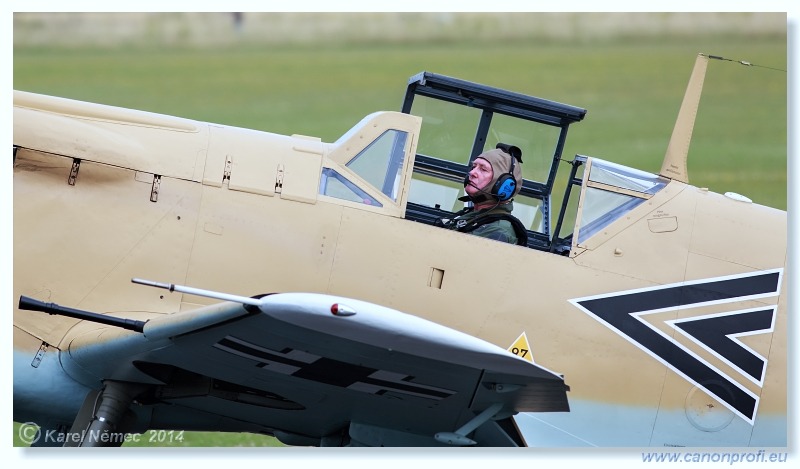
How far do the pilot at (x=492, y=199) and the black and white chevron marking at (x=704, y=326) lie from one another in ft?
1.59

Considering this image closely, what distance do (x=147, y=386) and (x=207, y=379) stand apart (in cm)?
28

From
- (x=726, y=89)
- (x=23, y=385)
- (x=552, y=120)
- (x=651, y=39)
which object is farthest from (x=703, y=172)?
(x=23, y=385)

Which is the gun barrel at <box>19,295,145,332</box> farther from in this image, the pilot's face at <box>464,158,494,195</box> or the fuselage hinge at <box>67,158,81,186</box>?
the pilot's face at <box>464,158,494,195</box>

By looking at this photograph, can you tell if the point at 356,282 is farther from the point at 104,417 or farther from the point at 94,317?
the point at 104,417

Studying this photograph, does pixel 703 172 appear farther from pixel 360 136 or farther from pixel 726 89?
pixel 360 136

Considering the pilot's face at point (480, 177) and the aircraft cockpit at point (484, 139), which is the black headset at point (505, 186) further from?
the aircraft cockpit at point (484, 139)

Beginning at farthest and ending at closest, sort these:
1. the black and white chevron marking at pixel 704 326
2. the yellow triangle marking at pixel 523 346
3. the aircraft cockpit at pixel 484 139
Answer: the aircraft cockpit at pixel 484 139 → the black and white chevron marking at pixel 704 326 → the yellow triangle marking at pixel 523 346

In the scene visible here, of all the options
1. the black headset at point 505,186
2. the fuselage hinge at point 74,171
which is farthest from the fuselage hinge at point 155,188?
the black headset at point 505,186

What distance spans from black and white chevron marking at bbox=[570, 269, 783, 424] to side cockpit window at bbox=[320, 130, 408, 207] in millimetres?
Result: 1038

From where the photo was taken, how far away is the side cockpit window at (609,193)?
206 inches

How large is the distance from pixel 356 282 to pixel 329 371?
1.85ft

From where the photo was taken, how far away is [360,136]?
5.20 meters

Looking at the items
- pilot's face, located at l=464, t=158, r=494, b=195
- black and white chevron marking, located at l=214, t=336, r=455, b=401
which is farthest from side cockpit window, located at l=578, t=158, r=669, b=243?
black and white chevron marking, located at l=214, t=336, r=455, b=401

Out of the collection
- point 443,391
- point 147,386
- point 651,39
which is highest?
point 651,39
